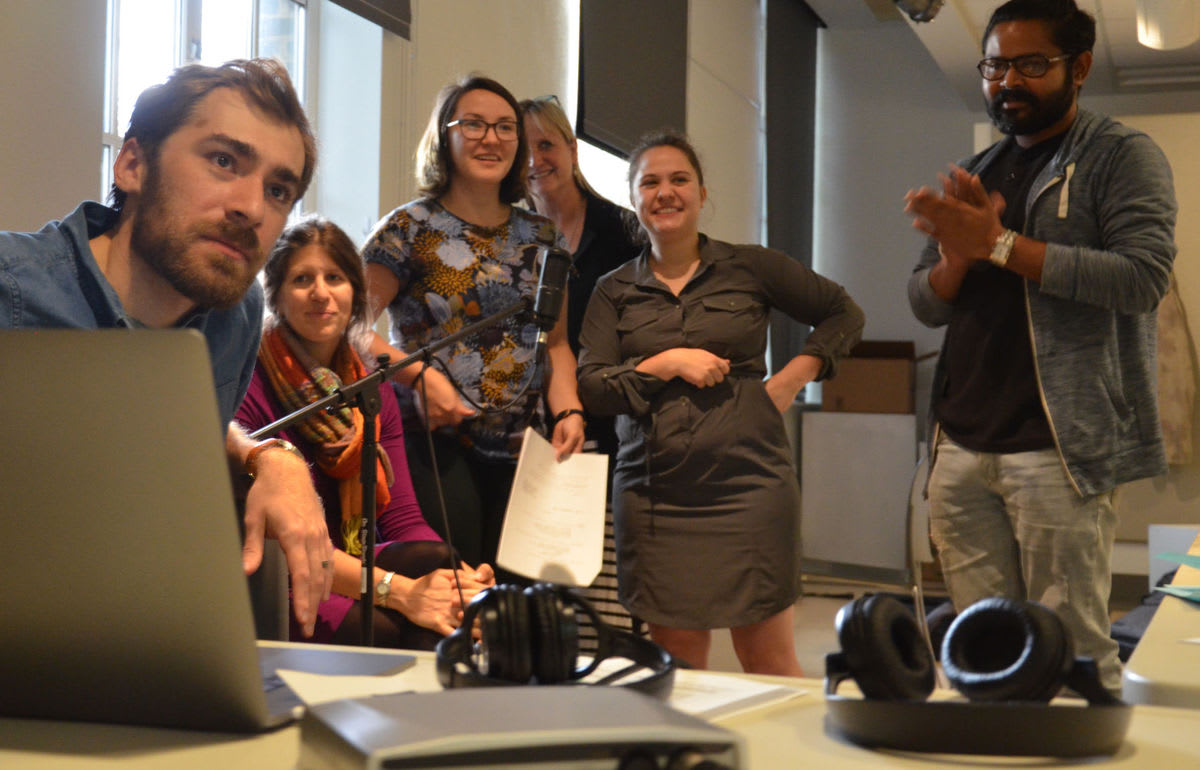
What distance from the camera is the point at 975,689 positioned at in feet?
2.08

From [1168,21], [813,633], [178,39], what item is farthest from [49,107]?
[1168,21]

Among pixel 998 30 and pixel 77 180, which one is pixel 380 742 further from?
pixel 77 180

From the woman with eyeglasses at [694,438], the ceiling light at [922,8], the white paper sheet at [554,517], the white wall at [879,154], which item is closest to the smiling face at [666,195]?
the woman with eyeglasses at [694,438]

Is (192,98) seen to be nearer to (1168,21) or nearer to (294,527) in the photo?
(294,527)

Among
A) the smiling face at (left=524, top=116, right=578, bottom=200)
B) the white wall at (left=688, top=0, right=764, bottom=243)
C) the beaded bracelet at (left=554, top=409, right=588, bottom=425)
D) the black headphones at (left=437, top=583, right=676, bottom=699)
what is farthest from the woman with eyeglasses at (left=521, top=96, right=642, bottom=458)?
the white wall at (left=688, top=0, right=764, bottom=243)

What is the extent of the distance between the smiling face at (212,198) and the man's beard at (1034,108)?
1.32 metres

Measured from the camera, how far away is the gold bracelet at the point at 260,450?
1.12 meters

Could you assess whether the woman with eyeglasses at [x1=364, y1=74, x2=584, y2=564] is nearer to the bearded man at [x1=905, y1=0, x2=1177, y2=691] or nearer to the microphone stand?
the microphone stand

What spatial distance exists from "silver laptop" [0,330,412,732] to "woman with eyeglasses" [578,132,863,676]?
172cm

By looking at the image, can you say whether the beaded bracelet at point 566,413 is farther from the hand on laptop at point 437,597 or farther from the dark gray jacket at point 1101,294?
the dark gray jacket at point 1101,294

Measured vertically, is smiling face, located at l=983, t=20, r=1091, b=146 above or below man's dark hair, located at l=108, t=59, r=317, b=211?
above

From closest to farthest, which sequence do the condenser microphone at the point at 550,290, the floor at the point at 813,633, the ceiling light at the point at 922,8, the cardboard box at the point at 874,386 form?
the condenser microphone at the point at 550,290, the ceiling light at the point at 922,8, the floor at the point at 813,633, the cardboard box at the point at 874,386

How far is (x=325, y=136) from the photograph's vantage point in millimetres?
3721

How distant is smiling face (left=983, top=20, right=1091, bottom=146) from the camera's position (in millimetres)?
1933
